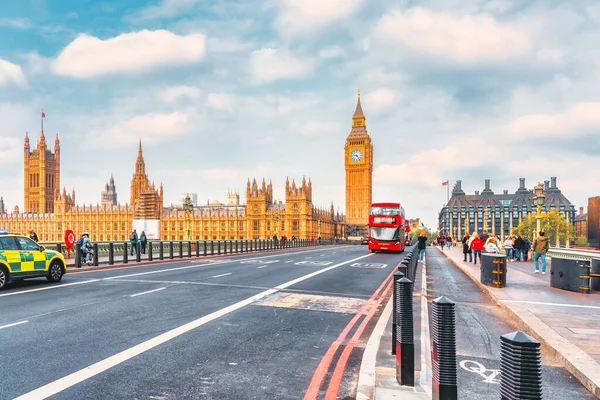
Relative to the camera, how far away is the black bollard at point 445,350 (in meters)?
3.68

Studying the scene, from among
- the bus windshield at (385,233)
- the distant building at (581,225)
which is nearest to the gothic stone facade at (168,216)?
the bus windshield at (385,233)

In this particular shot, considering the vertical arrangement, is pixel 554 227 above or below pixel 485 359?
below

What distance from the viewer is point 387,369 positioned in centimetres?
578

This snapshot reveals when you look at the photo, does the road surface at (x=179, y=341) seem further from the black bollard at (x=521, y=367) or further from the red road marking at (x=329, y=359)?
the black bollard at (x=521, y=367)

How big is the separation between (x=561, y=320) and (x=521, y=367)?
7768 mm

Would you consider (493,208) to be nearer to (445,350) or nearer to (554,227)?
(554,227)

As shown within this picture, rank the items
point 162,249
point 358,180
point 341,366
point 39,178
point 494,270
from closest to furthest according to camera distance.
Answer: point 341,366 < point 494,270 < point 162,249 < point 358,180 < point 39,178

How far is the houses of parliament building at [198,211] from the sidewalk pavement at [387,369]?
9528cm

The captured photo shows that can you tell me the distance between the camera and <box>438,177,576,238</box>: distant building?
16838 centimetres

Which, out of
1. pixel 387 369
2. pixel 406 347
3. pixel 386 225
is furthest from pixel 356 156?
pixel 406 347

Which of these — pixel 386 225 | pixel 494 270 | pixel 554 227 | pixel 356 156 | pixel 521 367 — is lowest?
pixel 554 227

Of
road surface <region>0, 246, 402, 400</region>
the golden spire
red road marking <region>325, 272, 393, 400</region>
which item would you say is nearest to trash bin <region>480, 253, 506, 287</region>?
road surface <region>0, 246, 402, 400</region>

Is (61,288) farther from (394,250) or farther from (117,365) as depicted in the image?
(394,250)

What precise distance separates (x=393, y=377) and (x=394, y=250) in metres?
34.2
